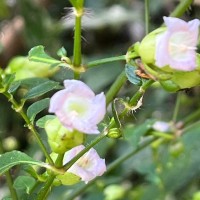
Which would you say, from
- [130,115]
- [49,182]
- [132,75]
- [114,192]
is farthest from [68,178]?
[114,192]

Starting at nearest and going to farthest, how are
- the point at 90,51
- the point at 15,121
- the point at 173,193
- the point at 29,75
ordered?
the point at 29,75
the point at 173,193
the point at 15,121
the point at 90,51

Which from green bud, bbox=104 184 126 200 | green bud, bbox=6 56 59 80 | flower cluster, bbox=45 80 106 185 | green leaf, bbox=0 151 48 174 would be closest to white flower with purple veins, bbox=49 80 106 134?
flower cluster, bbox=45 80 106 185

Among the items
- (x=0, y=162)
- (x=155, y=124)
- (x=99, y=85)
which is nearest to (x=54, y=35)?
(x=99, y=85)

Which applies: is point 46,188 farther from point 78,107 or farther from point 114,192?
point 114,192

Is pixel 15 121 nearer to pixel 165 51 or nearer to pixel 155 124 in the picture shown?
pixel 155 124

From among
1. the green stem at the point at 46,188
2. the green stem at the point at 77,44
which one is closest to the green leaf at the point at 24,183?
the green stem at the point at 46,188
